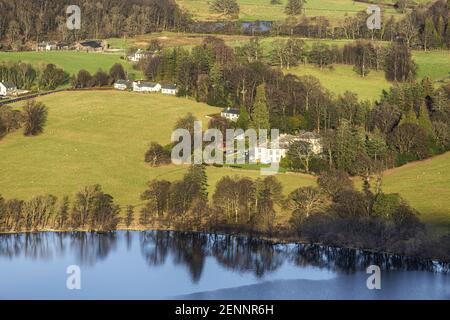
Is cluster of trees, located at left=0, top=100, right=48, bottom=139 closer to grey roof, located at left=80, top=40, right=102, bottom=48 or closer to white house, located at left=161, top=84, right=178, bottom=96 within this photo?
white house, located at left=161, top=84, right=178, bottom=96

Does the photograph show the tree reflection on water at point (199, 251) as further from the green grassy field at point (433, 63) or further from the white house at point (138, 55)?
the white house at point (138, 55)

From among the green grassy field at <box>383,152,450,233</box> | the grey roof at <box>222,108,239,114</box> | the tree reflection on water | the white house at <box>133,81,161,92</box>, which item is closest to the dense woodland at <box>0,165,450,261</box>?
the tree reflection on water

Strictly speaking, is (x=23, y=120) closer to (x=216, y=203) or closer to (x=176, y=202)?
(x=176, y=202)

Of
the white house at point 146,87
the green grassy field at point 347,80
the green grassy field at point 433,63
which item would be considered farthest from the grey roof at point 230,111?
the green grassy field at point 433,63

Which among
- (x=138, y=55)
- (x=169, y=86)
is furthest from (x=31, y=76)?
(x=138, y=55)

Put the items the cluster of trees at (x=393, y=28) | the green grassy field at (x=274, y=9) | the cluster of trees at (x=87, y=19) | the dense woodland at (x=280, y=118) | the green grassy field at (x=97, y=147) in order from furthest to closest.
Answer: the green grassy field at (x=274, y=9) → the cluster of trees at (x=87, y=19) → the cluster of trees at (x=393, y=28) → the green grassy field at (x=97, y=147) → the dense woodland at (x=280, y=118)
